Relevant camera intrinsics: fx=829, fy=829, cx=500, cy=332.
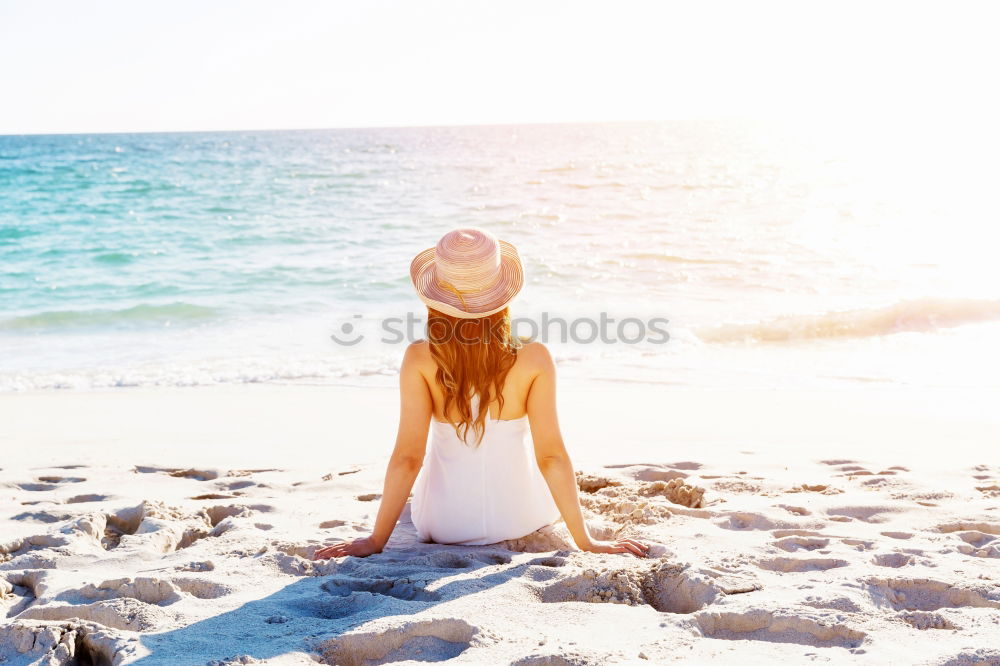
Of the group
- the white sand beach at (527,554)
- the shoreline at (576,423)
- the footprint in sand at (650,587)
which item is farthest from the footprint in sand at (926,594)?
the shoreline at (576,423)

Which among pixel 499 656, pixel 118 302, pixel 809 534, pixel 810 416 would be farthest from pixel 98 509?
pixel 118 302

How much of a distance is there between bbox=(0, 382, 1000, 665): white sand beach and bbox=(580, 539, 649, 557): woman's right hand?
0.06 m

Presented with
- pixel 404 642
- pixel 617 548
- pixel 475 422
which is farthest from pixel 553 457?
pixel 404 642

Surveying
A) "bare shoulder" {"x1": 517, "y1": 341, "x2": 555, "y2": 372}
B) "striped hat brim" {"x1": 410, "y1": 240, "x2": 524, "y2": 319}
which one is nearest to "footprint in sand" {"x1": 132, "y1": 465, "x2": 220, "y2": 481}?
"striped hat brim" {"x1": 410, "y1": 240, "x2": 524, "y2": 319}

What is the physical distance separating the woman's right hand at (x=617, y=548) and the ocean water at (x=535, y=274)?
398 cm

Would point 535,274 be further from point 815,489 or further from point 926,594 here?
point 926,594

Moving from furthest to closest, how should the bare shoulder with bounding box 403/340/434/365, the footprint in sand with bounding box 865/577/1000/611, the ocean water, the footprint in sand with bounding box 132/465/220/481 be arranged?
the ocean water
the footprint in sand with bounding box 132/465/220/481
the bare shoulder with bounding box 403/340/434/365
the footprint in sand with bounding box 865/577/1000/611

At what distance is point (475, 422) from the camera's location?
315 cm

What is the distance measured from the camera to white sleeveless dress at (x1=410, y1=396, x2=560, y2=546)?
3260 mm

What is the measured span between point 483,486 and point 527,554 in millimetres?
313

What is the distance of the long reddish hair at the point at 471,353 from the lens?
3000 mm

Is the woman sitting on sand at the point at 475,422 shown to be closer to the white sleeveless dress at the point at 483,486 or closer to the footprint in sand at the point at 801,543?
the white sleeveless dress at the point at 483,486

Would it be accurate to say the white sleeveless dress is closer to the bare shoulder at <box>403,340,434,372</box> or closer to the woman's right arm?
the woman's right arm

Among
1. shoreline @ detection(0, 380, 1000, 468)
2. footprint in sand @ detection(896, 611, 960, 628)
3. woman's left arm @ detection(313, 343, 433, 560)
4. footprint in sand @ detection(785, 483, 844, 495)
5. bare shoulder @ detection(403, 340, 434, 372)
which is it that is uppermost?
bare shoulder @ detection(403, 340, 434, 372)
